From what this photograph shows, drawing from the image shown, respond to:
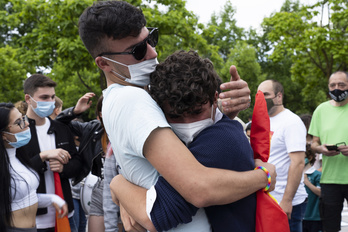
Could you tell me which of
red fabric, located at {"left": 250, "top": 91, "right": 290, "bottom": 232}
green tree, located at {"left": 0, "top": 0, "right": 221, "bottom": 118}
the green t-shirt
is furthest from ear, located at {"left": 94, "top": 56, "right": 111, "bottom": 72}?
green tree, located at {"left": 0, "top": 0, "right": 221, "bottom": 118}

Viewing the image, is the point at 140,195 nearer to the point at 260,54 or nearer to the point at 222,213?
the point at 222,213

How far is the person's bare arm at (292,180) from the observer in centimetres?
473

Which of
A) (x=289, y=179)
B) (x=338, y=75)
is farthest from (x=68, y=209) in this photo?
(x=338, y=75)

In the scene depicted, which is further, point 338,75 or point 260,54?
point 260,54

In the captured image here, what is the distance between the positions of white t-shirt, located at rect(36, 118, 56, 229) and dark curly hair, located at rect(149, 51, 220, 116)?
3.27 metres

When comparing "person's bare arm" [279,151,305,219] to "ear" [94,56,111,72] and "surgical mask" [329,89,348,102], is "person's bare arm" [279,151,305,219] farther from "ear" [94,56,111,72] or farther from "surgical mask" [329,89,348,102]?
"ear" [94,56,111,72]

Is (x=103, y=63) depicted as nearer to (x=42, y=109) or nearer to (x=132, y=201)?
(x=132, y=201)

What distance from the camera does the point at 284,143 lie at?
5004 mm

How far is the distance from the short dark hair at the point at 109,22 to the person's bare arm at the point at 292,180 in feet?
11.3

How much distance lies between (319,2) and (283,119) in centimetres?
1655

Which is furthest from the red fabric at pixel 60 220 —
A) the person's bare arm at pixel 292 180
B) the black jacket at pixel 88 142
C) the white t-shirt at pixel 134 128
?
the white t-shirt at pixel 134 128

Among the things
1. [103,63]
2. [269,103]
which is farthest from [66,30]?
[103,63]

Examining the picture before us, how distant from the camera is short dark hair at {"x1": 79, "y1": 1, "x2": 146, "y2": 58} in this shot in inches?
73.2

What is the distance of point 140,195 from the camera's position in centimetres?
180
